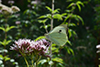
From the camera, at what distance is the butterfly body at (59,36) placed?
88 centimetres

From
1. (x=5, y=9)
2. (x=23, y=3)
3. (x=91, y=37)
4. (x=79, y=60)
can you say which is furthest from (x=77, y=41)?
(x=5, y=9)

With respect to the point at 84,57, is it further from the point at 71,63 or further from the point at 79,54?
the point at 71,63

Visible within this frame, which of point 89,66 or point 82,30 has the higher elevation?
point 82,30

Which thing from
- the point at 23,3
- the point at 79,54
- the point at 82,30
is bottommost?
the point at 79,54

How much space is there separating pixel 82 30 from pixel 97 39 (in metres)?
1.02

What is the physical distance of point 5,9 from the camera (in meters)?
1.53

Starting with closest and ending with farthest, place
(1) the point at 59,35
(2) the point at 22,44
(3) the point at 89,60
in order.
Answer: (2) the point at 22,44, (1) the point at 59,35, (3) the point at 89,60

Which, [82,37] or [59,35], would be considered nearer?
[59,35]

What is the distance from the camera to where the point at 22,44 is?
2.53ft

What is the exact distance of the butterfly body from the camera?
877mm

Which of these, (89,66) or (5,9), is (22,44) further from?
(89,66)

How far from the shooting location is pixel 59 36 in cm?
92

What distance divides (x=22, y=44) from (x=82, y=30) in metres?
3.10


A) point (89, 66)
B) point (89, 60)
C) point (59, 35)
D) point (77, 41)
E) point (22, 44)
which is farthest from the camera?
point (77, 41)
